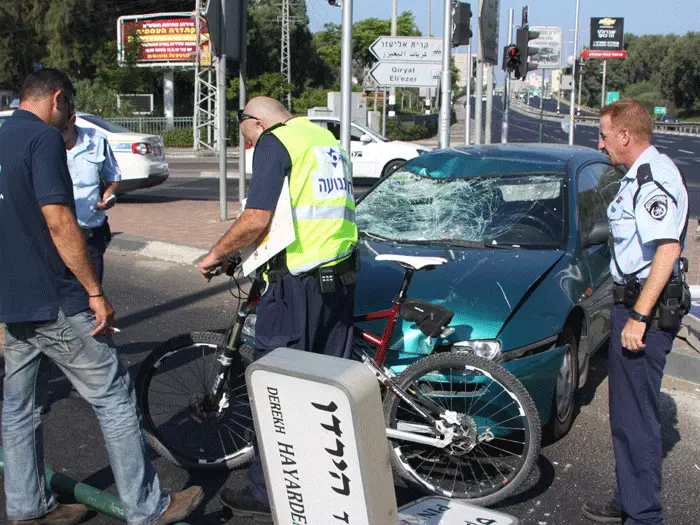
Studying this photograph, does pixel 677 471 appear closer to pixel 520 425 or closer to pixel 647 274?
pixel 520 425

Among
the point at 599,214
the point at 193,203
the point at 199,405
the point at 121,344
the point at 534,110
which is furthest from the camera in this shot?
the point at 534,110

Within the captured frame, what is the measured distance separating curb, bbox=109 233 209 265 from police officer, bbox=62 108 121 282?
419 cm

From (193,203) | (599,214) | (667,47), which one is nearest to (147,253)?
(193,203)

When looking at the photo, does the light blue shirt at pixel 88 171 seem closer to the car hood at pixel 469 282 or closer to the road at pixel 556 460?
the road at pixel 556 460

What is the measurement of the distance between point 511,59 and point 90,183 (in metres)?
14.8

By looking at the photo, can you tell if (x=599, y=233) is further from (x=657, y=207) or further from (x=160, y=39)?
(x=160, y=39)

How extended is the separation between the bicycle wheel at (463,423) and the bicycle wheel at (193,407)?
2.57ft

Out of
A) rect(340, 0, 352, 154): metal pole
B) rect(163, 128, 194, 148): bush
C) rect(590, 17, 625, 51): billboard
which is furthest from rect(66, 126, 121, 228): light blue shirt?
rect(590, 17, 625, 51): billboard

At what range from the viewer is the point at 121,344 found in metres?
6.84

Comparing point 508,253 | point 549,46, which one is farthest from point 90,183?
point 549,46

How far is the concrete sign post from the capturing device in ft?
7.89

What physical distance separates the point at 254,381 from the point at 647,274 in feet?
5.96

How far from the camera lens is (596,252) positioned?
5.68 m

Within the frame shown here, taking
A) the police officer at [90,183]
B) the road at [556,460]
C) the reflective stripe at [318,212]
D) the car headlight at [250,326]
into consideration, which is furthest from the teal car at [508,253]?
the police officer at [90,183]
